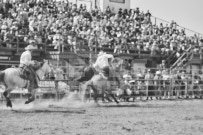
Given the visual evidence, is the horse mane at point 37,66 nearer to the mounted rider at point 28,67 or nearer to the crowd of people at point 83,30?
the mounted rider at point 28,67

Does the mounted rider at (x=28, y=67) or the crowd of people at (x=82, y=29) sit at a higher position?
the crowd of people at (x=82, y=29)

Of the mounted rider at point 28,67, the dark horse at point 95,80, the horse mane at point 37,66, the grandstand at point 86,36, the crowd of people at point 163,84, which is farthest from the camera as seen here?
the grandstand at point 86,36

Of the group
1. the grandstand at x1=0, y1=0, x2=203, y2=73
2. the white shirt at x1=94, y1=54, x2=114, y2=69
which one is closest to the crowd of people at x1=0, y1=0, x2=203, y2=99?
the grandstand at x1=0, y1=0, x2=203, y2=73

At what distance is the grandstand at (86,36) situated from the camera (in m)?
22.1

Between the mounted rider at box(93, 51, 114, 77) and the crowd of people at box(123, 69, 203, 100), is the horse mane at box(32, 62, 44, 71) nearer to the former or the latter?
the mounted rider at box(93, 51, 114, 77)

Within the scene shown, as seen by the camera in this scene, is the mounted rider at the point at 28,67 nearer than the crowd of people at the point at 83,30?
Yes

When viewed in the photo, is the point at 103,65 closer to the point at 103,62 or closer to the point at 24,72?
the point at 103,62

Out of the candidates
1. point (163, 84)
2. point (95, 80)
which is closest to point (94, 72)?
point (95, 80)

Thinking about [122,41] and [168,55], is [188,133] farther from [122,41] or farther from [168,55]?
[168,55]

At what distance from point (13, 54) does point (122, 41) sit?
730 cm

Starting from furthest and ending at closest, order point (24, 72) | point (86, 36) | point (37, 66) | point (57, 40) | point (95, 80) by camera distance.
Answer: point (86, 36) → point (57, 40) → point (95, 80) → point (37, 66) → point (24, 72)

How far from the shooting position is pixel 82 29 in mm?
25203

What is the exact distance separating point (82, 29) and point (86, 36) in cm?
93

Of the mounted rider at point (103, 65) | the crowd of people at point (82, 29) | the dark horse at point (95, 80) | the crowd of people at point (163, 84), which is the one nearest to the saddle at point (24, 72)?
the dark horse at point (95, 80)
